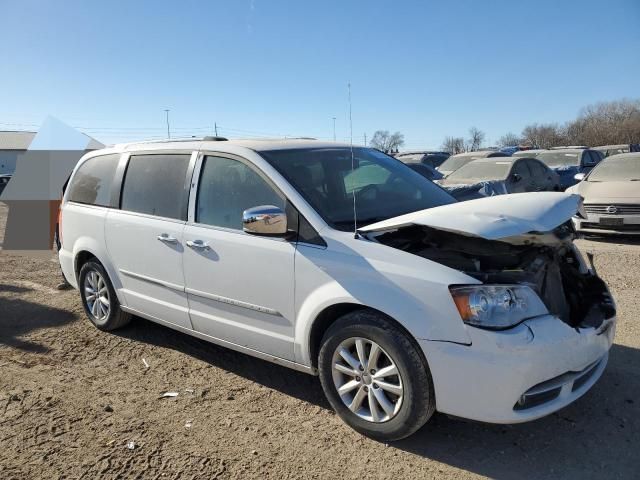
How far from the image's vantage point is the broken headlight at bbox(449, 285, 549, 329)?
264 centimetres

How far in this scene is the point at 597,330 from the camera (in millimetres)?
2977

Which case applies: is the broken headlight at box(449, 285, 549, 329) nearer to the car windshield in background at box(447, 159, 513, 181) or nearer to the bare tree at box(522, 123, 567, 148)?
the car windshield in background at box(447, 159, 513, 181)

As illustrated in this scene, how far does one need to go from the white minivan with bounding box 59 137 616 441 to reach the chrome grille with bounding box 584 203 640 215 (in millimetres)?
5610

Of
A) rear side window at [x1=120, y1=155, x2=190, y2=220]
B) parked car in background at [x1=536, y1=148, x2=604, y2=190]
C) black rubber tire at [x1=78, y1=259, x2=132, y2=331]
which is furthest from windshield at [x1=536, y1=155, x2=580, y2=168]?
black rubber tire at [x1=78, y1=259, x2=132, y2=331]

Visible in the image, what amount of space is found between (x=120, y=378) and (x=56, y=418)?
66 centimetres

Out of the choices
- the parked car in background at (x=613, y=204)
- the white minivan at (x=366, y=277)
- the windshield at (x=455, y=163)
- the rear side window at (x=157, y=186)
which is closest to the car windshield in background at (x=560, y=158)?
the windshield at (x=455, y=163)

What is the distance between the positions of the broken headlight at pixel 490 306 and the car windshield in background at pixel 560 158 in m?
14.7

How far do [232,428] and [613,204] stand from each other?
7788mm

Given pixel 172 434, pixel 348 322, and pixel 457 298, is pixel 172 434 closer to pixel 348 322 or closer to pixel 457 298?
pixel 348 322

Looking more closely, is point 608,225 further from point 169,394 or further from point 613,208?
point 169,394

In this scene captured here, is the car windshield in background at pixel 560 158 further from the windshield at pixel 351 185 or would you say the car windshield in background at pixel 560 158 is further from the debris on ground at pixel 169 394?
the debris on ground at pixel 169 394

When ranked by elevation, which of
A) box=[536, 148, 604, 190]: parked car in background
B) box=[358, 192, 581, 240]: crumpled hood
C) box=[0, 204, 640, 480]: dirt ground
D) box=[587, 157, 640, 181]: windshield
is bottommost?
box=[0, 204, 640, 480]: dirt ground

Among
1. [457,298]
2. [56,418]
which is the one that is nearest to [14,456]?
[56,418]

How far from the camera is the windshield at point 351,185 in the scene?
3443mm
